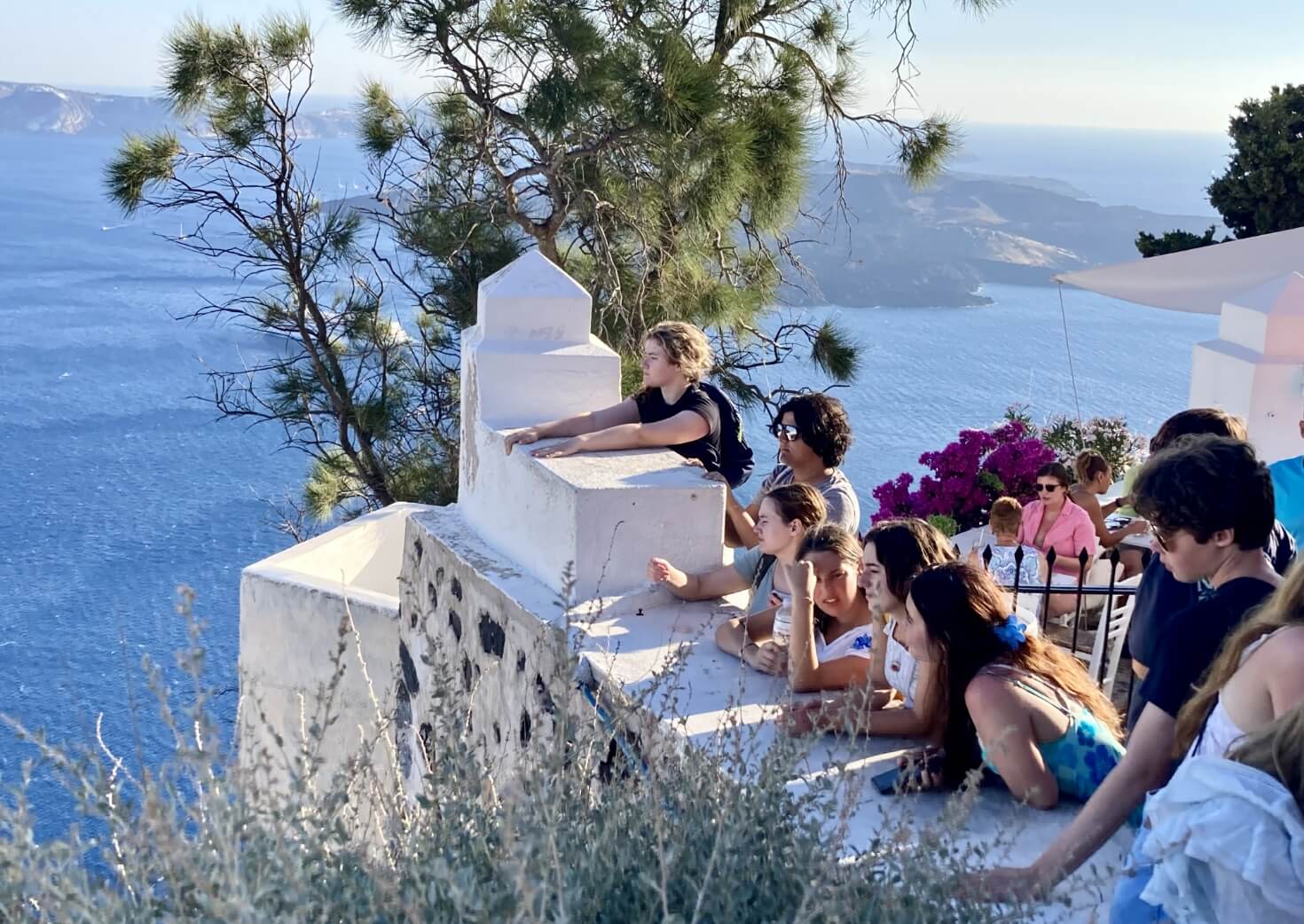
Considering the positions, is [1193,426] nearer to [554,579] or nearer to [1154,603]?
[1154,603]

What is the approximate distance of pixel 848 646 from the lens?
276 centimetres

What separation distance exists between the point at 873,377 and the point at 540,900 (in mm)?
29999

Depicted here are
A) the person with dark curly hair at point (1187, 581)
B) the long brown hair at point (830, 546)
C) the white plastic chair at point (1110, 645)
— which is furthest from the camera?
A: the white plastic chair at point (1110, 645)

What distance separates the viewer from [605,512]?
3236 mm

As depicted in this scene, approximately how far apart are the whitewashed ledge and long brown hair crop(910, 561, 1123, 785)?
0.10 m

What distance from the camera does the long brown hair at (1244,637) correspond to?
5.67 feet

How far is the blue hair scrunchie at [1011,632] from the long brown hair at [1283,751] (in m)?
0.70

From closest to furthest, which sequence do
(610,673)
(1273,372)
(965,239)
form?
(610,673) < (1273,372) < (965,239)

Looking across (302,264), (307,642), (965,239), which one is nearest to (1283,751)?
(307,642)

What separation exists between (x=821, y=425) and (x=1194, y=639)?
1.52m

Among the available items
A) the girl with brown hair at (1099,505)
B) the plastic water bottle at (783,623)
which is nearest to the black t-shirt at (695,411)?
the plastic water bottle at (783,623)

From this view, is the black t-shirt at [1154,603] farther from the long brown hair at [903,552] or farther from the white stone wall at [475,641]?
the white stone wall at [475,641]

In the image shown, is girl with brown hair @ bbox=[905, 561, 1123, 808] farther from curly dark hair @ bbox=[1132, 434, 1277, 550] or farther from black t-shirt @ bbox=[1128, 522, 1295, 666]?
curly dark hair @ bbox=[1132, 434, 1277, 550]

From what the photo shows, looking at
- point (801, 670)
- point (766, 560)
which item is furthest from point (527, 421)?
point (801, 670)
